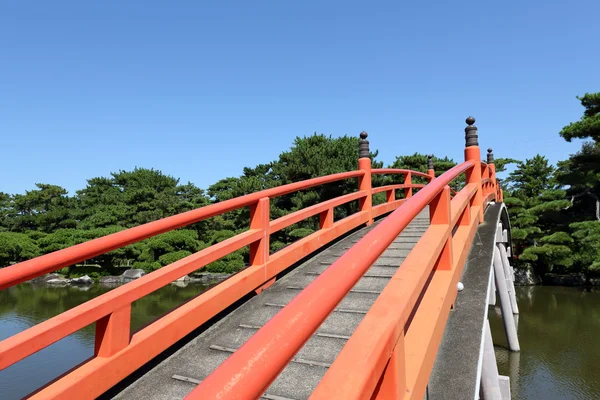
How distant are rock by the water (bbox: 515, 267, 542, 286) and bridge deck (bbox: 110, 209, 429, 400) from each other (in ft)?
68.8

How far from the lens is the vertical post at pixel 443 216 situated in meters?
2.74

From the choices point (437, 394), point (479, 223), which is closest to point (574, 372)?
point (479, 223)

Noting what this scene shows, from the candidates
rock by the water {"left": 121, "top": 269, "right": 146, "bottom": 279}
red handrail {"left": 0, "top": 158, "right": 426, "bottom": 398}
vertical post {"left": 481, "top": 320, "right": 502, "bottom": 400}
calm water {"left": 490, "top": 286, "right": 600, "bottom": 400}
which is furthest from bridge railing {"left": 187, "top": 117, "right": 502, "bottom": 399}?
rock by the water {"left": 121, "top": 269, "right": 146, "bottom": 279}

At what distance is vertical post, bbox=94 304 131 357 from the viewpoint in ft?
7.23

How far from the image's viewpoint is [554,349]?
1066cm

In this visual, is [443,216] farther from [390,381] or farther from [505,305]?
[505,305]

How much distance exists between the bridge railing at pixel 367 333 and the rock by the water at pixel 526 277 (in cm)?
2197

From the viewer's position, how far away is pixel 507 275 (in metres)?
12.9

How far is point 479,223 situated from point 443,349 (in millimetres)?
3410

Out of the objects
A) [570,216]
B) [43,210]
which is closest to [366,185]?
[570,216]

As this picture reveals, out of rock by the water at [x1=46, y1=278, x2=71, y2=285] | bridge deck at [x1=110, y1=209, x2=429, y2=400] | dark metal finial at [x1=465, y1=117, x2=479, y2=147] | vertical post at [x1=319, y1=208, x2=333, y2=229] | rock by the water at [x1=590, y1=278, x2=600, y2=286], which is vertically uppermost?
dark metal finial at [x1=465, y1=117, x2=479, y2=147]

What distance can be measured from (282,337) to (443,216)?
83.2 inches

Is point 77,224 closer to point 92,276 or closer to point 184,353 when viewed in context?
point 92,276

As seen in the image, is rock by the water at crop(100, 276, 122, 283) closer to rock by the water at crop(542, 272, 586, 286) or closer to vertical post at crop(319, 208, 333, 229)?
vertical post at crop(319, 208, 333, 229)
